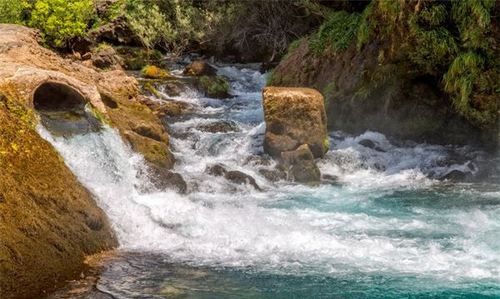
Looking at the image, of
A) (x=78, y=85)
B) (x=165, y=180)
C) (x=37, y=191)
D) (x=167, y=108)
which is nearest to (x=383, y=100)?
(x=167, y=108)

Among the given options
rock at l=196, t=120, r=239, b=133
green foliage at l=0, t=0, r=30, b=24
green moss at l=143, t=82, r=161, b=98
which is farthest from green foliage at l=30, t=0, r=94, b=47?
rock at l=196, t=120, r=239, b=133

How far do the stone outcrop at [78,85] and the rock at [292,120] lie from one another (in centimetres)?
250

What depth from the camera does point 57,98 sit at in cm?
1085

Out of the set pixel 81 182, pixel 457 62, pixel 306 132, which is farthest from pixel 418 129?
pixel 81 182

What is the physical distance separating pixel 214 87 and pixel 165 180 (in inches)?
456

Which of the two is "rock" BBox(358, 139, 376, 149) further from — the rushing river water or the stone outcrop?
the stone outcrop

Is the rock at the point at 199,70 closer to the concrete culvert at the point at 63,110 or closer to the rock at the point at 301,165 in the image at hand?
the rock at the point at 301,165

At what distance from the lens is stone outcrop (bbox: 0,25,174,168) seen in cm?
960

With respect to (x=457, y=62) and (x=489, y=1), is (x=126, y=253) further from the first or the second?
(x=489, y=1)

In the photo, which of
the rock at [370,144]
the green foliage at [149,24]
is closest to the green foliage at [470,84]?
the rock at [370,144]

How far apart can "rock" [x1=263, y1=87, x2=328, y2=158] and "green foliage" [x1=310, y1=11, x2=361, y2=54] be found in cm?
412

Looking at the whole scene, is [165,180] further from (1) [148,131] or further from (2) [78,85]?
(1) [148,131]

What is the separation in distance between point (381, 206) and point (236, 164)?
416cm

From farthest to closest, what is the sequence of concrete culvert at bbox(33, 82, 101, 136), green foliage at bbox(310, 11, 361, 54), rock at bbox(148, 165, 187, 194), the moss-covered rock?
1. green foliage at bbox(310, 11, 361, 54)
2. rock at bbox(148, 165, 187, 194)
3. concrete culvert at bbox(33, 82, 101, 136)
4. the moss-covered rock
